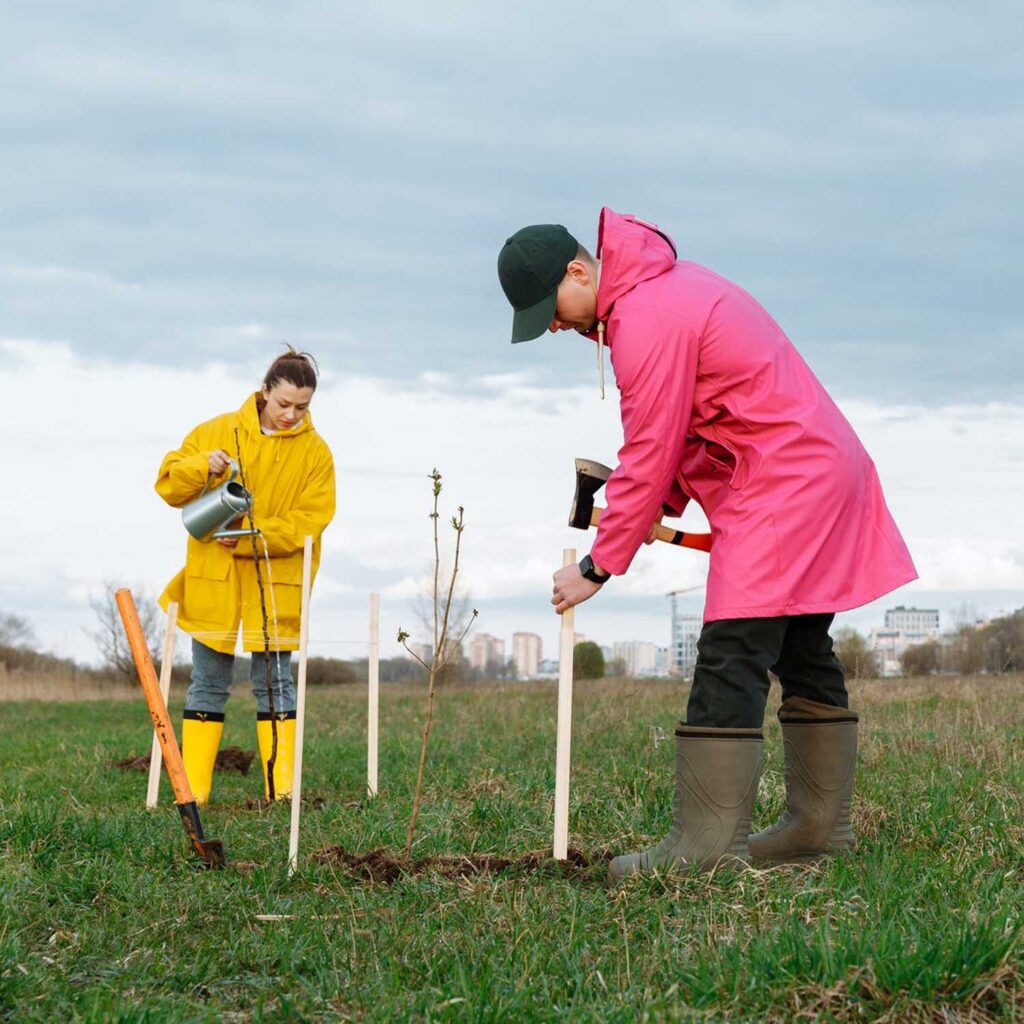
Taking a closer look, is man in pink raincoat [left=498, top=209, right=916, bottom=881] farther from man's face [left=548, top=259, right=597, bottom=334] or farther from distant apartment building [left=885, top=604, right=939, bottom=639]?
distant apartment building [left=885, top=604, right=939, bottom=639]

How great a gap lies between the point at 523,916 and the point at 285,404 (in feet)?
12.5

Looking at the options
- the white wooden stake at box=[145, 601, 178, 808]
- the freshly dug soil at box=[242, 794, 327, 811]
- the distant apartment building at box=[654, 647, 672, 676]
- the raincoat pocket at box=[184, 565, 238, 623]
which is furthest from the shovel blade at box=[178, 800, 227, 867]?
the distant apartment building at box=[654, 647, 672, 676]

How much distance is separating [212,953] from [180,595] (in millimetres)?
3684

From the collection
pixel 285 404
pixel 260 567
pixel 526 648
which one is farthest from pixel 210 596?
pixel 526 648

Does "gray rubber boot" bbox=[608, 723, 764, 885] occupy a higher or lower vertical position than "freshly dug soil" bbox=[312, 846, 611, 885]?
higher

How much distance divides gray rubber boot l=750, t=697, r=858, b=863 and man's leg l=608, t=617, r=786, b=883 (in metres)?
0.43

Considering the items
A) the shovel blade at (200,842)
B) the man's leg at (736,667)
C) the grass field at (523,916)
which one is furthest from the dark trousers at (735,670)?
the shovel blade at (200,842)

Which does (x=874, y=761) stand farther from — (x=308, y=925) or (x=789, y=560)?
(x=308, y=925)

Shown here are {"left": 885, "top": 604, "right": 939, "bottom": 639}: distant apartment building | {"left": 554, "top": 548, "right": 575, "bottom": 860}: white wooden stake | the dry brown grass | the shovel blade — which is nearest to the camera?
{"left": 554, "top": 548, "right": 575, "bottom": 860}: white wooden stake

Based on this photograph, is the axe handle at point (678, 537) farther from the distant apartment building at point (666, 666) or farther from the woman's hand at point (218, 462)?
the distant apartment building at point (666, 666)

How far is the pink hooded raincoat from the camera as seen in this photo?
388cm

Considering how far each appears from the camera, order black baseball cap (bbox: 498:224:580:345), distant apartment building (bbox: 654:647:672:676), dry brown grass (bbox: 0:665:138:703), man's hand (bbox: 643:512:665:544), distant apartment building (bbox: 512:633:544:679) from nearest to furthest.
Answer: black baseball cap (bbox: 498:224:580:345) → man's hand (bbox: 643:512:665:544) → dry brown grass (bbox: 0:665:138:703) → distant apartment building (bbox: 654:647:672:676) → distant apartment building (bbox: 512:633:544:679)

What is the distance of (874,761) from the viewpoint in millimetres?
6352

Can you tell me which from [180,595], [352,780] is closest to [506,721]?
[352,780]
